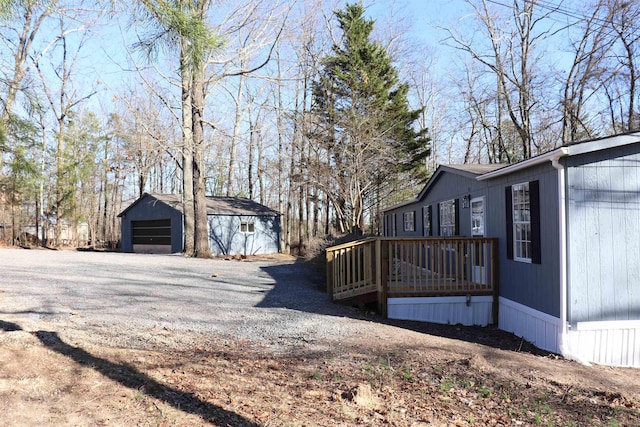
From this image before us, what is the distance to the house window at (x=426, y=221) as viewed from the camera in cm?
1334

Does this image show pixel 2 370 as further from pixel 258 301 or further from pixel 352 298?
pixel 352 298

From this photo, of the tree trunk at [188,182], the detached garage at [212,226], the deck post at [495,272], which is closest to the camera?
the deck post at [495,272]

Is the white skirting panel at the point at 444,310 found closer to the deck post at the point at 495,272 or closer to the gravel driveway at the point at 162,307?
the deck post at the point at 495,272

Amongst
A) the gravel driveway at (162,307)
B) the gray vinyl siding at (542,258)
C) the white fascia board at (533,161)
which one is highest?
the white fascia board at (533,161)

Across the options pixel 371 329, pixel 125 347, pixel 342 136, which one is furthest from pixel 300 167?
pixel 125 347

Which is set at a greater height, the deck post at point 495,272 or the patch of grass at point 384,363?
the deck post at point 495,272

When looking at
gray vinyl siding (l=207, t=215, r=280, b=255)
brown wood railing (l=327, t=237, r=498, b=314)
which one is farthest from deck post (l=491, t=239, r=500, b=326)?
gray vinyl siding (l=207, t=215, r=280, b=255)

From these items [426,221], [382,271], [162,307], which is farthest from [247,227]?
[162,307]

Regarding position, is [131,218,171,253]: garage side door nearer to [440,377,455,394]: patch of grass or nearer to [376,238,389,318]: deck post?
[376,238,389,318]: deck post

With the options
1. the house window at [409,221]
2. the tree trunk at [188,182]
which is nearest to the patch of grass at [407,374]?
the house window at [409,221]

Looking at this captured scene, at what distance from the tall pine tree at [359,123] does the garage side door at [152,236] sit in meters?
8.30

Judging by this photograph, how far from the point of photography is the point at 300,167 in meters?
21.7

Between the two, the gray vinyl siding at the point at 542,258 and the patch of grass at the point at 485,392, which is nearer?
A: the patch of grass at the point at 485,392

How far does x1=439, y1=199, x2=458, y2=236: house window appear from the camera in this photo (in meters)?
11.3
